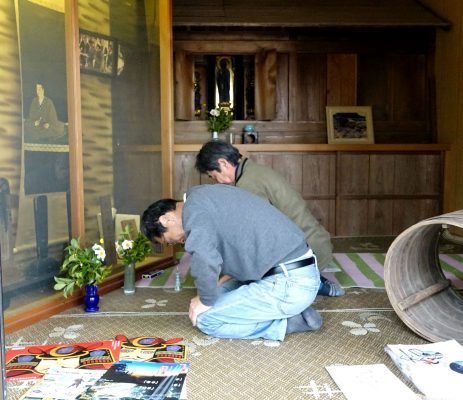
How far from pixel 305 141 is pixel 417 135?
1354 mm

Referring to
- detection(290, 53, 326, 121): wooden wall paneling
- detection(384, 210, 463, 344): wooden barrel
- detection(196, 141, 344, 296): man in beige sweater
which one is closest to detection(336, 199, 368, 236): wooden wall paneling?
detection(290, 53, 326, 121): wooden wall paneling

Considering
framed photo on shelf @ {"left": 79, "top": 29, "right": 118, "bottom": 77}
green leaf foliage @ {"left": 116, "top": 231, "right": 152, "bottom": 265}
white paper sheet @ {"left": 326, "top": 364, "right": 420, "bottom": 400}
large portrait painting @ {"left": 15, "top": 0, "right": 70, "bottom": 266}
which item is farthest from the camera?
green leaf foliage @ {"left": 116, "top": 231, "right": 152, "bottom": 265}

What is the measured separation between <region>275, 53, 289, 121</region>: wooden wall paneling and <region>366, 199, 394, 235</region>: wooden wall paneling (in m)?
1.47

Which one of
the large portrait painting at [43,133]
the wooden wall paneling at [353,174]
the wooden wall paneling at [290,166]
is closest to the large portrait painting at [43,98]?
the large portrait painting at [43,133]

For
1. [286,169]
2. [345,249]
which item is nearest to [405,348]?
[345,249]

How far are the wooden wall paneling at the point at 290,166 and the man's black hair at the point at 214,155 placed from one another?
2490 millimetres

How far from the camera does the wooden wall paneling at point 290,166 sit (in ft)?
17.6

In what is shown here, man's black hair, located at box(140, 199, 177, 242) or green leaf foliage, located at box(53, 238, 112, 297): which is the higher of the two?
man's black hair, located at box(140, 199, 177, 242)

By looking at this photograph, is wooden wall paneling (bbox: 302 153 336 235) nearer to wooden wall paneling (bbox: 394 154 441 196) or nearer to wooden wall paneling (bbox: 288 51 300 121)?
wooden wall paneling (bbox: 394 154 441 196)

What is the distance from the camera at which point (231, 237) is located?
2178 millimetres

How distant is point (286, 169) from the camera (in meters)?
5.37

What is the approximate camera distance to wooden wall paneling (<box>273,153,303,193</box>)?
5.35 metres

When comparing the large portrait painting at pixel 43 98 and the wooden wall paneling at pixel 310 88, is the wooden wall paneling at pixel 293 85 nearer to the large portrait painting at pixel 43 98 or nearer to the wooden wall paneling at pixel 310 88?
the wooden wall paneling at pixel 310 88

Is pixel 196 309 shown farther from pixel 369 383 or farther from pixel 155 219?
pixel 369 383
